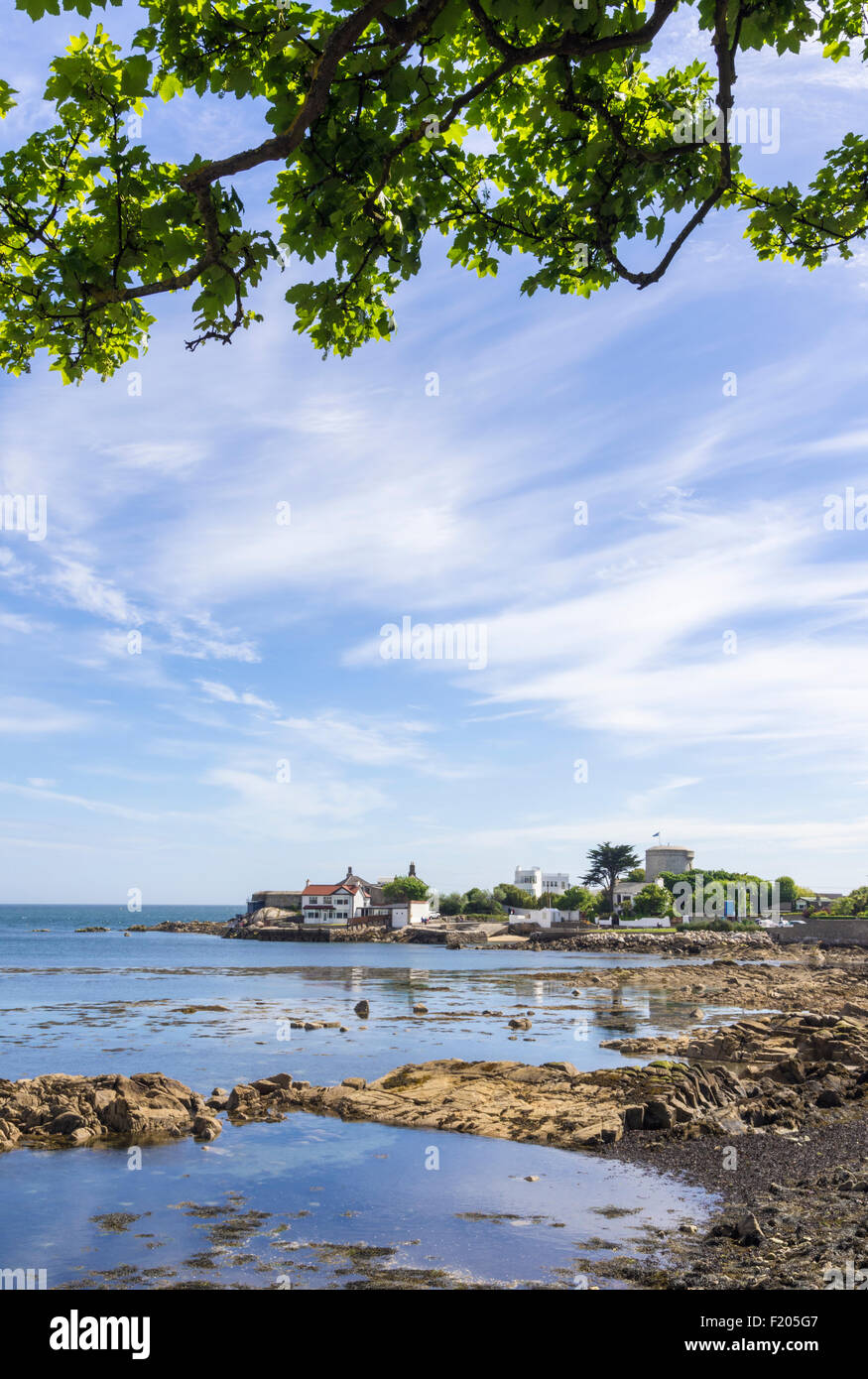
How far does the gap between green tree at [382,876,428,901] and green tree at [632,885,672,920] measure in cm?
3844

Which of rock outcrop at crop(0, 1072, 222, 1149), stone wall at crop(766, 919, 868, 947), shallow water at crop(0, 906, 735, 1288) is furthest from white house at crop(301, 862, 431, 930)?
rock outcrop at crop(0, 1072, 222, 1149)

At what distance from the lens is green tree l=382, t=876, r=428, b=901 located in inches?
6068

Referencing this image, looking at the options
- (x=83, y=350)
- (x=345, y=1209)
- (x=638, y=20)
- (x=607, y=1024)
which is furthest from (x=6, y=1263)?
(x=607, y=1024)

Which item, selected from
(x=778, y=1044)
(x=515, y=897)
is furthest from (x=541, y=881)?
(x=778, y=1044)

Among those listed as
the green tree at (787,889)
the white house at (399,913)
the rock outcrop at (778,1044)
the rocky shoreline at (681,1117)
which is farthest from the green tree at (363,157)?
the green tree at (787,889)

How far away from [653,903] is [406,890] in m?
44.2

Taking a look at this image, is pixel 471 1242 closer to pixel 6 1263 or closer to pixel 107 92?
pixel 6 1263

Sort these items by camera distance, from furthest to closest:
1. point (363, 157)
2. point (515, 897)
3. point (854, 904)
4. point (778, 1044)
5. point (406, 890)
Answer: point (515, 897) → point (406, 890) → point (854, 904) → point (778, 1044) → point (363, 157)

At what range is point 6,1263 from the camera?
1197cm

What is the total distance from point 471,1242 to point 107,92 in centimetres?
1438

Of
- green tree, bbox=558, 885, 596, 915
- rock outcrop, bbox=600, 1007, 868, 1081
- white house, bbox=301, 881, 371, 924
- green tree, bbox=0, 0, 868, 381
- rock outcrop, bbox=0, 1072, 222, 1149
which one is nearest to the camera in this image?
green tree, bbox=0, 0, 868, 381

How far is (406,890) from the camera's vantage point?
154250 millimetres

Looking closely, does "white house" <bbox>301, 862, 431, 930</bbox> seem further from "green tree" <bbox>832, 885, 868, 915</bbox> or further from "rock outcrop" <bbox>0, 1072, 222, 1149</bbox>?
"rock outcrop" <bbox>0, 1072, 222, 1149</bbox>

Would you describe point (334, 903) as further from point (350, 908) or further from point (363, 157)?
point (363, 157)
